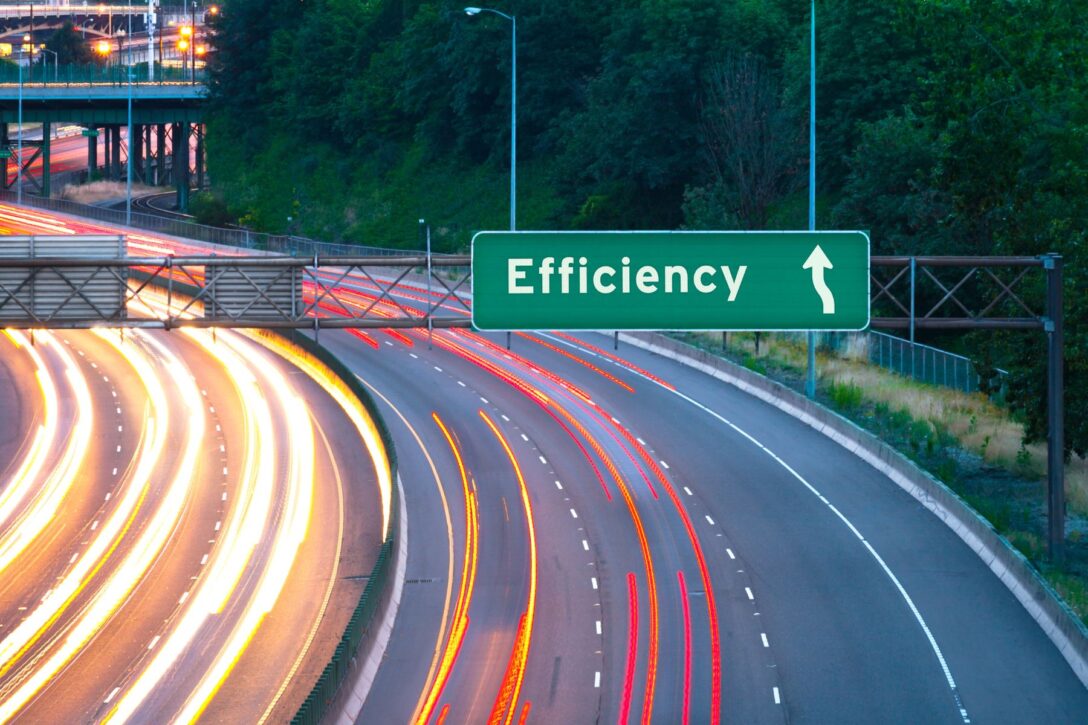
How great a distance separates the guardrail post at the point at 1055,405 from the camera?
3034 cm

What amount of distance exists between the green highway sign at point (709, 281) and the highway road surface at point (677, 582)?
8156 mm

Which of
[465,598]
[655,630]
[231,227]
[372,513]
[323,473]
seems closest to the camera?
[655,630]

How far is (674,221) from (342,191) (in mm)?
28492

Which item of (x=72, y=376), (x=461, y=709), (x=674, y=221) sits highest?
(x=674, y=221)

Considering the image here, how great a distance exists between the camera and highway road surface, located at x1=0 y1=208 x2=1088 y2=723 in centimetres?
3025

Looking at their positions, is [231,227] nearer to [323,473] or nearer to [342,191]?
[342,191]

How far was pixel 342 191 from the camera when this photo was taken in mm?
Result: 105188

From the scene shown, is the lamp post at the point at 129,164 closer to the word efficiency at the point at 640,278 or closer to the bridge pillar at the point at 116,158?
the bridge pillar at the point at 116,158

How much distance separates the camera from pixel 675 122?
84625mm

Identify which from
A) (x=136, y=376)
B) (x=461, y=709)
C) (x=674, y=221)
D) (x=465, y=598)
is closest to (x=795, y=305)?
(x=461, y=709)

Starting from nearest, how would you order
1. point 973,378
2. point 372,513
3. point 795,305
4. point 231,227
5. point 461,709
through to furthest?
1. point 795,305
2. point 461,709
3. point 372,513
4. point 973,378
5. point 231,227

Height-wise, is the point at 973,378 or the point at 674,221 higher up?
the point at 674,221

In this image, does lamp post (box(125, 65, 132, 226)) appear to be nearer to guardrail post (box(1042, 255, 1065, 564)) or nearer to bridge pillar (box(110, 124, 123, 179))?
bridge pillar (box(110, 124, 123, 179))

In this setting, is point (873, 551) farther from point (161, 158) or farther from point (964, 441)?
point (161, 158)
